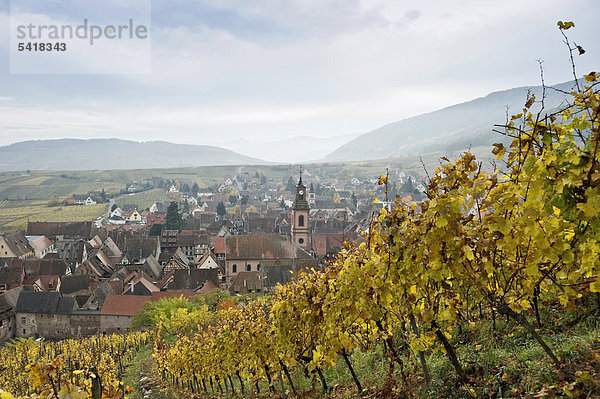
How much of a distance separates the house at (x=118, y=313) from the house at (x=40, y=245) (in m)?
49.3

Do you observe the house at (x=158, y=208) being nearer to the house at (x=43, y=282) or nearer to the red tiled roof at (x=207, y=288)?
the house at (x=43, y=282)

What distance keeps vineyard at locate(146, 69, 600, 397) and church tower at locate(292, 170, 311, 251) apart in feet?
160

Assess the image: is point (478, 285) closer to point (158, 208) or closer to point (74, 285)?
point (74, 285)

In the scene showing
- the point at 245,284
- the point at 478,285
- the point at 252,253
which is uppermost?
the point at 478,285

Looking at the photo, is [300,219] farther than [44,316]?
Yes

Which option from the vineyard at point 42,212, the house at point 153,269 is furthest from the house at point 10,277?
the vineyard at point 42,212

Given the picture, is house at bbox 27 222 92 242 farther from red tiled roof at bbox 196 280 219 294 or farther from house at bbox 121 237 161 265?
red tiled roof at bbox 196 280 219 294

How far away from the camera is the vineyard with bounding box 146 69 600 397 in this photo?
359 cm

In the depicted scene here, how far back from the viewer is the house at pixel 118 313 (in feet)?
157

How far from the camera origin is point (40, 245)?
89.8 metres

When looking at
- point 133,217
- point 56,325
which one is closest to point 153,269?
point 56,325

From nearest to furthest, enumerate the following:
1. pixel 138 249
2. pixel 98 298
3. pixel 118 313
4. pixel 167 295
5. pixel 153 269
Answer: pixel 167 295, pixel 118 313, pixel 98 298, pixel 153 269, pixel 138 249

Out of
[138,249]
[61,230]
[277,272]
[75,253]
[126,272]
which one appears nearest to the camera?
[277,272]

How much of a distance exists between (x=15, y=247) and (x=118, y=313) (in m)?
46.9
